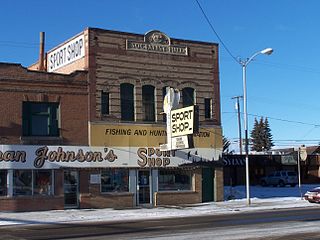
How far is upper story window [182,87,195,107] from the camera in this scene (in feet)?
108

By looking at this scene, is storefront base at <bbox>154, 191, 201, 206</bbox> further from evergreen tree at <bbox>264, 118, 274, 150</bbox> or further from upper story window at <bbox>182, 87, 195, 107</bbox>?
evergreen tree at <bbox>264, 118, 274, 150</bbox>

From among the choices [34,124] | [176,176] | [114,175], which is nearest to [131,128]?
[114,175]

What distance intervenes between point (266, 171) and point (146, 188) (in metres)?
34.4

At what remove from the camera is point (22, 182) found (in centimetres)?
2783

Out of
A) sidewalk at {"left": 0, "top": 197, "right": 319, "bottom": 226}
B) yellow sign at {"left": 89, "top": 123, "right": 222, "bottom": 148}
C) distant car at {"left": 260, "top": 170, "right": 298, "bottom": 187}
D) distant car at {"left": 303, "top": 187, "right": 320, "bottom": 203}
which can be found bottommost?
sidewalk at {"left": 0, "top": 197, "right": 319, "bottom": 226}

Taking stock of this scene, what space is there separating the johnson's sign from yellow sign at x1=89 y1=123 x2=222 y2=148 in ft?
14.9

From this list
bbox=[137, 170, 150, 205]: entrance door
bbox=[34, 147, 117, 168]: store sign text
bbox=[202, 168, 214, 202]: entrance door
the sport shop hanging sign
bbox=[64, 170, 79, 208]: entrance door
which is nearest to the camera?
bbox=[34, 147, 117, 168]: store sign text

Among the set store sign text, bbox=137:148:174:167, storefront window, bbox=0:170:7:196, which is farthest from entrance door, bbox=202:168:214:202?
storefront window, bbox=0:170:7:196

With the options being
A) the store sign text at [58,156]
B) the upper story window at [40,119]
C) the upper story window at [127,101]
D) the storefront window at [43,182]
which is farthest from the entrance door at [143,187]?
the upper story window at [40,119]

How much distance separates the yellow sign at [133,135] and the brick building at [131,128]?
0.06 metres

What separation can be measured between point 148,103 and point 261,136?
88.5 meters

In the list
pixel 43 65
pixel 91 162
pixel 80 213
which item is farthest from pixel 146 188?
pixel 43 65

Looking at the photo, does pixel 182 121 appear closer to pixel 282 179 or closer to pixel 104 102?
pixel 104 102

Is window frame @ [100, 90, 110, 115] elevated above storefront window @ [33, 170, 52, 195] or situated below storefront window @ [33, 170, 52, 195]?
above
